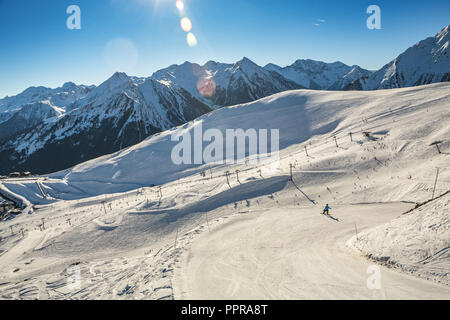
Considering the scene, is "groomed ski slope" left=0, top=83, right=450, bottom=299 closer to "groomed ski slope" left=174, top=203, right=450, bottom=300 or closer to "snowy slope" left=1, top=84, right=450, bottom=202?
"groomed ski slope" left=174, top=203, right=450, bottom=300

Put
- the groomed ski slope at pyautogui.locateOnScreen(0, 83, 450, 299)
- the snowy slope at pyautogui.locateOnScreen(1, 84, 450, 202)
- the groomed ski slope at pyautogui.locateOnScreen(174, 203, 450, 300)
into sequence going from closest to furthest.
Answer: the groomed ski slope at pyautogui.locateOnScreen(174, 203, 450, 300) < the groomed ski slope at pyautogui.locateOnScreen(0, 83, 450, 299) < the snowy slope at pyautogui.locateOnScreen(1, 84, 450, 202)

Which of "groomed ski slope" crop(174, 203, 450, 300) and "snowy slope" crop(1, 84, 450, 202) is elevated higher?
"snowy slope" crop(1, 84, 450, 202)

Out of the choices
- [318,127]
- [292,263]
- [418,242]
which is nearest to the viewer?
[418,242]

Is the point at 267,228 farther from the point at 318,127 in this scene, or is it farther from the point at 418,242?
the point at 318,127

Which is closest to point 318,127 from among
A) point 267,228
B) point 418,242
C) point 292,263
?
point 267,228

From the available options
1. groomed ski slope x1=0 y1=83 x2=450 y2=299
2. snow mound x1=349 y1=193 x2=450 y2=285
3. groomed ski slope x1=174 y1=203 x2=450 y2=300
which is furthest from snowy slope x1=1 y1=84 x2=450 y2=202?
groomed ski slope x1=174 y1=203 x2=450 y2=300

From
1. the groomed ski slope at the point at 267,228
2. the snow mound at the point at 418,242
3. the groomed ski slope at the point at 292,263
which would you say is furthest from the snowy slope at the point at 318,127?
the groomed ski slope at the point at 292,263

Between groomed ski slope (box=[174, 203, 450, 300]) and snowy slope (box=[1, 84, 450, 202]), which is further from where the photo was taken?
snowy slope (box=[1, 84, 450, 202])

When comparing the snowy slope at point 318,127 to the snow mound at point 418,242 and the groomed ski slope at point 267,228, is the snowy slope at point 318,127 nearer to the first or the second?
the groomed ski slope at point 267,228
